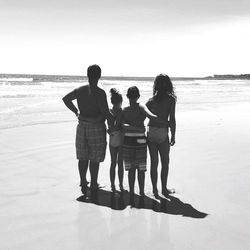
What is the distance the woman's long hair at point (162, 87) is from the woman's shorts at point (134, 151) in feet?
1.95

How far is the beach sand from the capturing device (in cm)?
351

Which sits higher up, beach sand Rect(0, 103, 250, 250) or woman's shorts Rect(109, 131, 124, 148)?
woman's shorts Rect(109, 131, 124, 148)

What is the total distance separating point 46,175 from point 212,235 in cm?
308

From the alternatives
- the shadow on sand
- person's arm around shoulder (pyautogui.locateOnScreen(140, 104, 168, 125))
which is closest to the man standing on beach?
the shadow on sand

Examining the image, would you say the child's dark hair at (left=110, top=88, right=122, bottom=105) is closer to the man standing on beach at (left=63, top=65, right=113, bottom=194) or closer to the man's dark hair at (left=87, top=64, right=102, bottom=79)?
the man standing on beach at (left=63, top=65, right=113, bottom=194)

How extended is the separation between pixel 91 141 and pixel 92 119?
30 centimetres

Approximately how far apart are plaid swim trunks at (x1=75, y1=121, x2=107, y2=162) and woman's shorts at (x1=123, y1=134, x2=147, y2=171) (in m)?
0.45

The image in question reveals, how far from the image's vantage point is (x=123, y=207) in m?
4.39

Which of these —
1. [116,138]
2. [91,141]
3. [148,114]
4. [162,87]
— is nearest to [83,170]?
[91,141]

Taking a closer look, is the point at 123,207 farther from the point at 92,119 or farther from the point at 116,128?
the point at 92,119

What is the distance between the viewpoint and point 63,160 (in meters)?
6.70

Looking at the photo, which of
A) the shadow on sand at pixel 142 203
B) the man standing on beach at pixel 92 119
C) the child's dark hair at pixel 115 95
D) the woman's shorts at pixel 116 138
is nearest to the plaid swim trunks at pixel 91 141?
the man standing on beach at pixel 92 119

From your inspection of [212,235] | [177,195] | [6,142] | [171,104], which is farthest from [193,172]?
[6,142]

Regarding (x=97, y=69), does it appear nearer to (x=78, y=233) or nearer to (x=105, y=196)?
(x=105, y=196)
